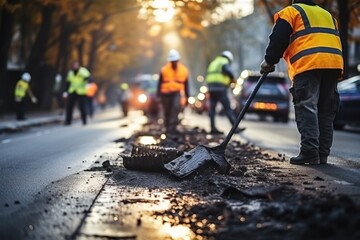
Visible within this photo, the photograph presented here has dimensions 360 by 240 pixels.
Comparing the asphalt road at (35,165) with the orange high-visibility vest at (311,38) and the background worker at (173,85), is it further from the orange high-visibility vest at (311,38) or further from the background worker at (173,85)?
the background worker at (173,85)

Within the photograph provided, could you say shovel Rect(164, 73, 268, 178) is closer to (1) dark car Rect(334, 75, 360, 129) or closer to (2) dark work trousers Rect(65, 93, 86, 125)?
(1) dark car Rect(334, 75, 360, 129)

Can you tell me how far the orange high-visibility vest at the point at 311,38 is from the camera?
23.6 feet

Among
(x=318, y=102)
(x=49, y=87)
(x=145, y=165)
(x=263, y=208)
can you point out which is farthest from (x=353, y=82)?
(x=49, y=87)

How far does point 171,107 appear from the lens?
15.3 meters

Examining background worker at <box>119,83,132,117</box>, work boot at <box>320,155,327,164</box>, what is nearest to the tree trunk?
background worker at <box>119,83,132,117</box>

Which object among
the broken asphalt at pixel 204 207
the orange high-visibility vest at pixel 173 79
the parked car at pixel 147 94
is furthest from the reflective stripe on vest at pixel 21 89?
the broken asphalt at pixel 204 207

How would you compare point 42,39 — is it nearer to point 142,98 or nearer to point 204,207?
point 142,98

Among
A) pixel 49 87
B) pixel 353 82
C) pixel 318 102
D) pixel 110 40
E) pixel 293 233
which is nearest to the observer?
pixel 293 233

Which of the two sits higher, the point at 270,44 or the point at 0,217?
the point at 270,44

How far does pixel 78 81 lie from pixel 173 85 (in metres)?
6.27

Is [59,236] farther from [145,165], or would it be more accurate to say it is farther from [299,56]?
[299,56]

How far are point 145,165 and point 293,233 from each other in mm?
3310

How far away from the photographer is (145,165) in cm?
696

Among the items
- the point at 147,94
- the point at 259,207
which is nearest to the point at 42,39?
the point at 147,94
